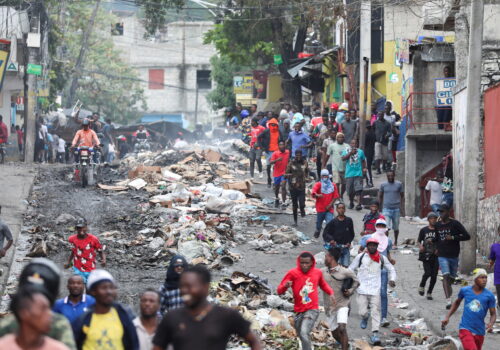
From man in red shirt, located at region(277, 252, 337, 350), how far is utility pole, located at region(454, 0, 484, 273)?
6161mm

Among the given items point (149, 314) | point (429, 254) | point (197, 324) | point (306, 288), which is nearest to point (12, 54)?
point (429, 254)

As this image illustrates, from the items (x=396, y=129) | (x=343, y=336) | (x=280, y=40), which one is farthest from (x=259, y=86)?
(x=343, y=336)

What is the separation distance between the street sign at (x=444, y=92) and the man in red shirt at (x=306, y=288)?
12.9m

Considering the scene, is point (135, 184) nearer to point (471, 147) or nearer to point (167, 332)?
point (471, 147)

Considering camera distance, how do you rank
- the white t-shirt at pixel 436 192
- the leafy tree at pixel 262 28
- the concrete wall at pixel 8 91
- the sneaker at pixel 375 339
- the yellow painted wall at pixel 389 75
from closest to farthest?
the sneaker at pixel 375 339
the white t-shirt at pixel 436 192
the yellow painted wall at pixel 389 75
the leafy tree at pixel 262 28
the concrete wall at pixel 8 91

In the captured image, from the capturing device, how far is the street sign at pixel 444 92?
74.5ft

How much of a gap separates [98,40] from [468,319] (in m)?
60.0

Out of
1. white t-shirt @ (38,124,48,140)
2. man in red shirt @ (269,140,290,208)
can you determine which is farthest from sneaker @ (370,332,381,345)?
white t-shirt @ (38,124,48,140)

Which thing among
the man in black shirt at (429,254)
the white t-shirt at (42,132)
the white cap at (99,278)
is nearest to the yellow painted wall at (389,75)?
the white t-shirt at (42,132)

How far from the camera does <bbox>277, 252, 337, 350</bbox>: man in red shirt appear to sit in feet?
34.9

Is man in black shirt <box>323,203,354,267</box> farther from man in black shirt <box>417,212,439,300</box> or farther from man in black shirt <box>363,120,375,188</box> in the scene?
man in black shirt <box>363,120,375,188</box>

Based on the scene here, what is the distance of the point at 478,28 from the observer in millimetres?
15797

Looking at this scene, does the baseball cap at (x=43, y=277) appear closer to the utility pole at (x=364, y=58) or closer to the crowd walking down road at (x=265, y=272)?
the crowd walking down road at (x=265, y=272)

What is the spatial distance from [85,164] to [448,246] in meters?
11.7
